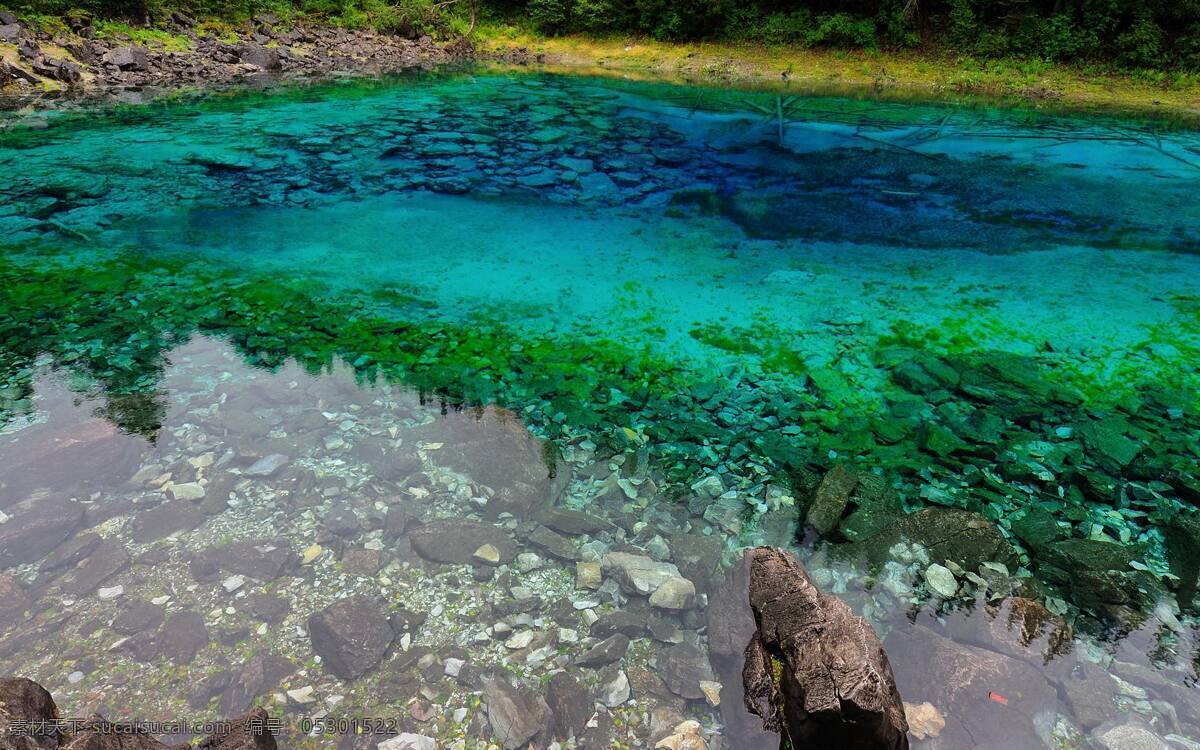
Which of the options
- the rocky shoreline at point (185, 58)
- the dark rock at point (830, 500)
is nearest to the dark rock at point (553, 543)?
the dark rock at point (830, 500)

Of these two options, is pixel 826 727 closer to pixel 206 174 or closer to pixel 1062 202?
pixel 1062 202

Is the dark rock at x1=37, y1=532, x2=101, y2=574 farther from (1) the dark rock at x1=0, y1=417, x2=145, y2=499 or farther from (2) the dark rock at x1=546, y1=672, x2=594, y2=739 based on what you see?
(2) the dark rock at x1=546, y1=672, x2=594, y2=739

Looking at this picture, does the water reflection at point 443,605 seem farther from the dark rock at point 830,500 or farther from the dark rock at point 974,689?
the dark rock at point 830,500

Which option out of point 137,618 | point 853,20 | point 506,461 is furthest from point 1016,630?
point 853,20

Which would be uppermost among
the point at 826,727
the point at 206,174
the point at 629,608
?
the point at 206,174

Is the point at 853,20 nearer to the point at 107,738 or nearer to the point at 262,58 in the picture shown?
the point at 262,58

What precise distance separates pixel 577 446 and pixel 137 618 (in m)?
2.83

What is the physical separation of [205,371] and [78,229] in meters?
5.21

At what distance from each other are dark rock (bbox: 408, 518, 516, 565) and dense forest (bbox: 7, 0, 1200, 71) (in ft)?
88.7

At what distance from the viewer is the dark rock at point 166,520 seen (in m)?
3.77

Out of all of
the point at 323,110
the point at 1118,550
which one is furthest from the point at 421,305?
the point at 323,110

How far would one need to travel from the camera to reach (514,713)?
2.87 m

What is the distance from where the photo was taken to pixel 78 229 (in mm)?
8484

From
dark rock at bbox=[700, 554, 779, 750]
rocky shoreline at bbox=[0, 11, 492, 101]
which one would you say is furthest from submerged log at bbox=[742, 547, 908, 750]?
rocky shoreline at bbox=[0, 11, 492, 101]
